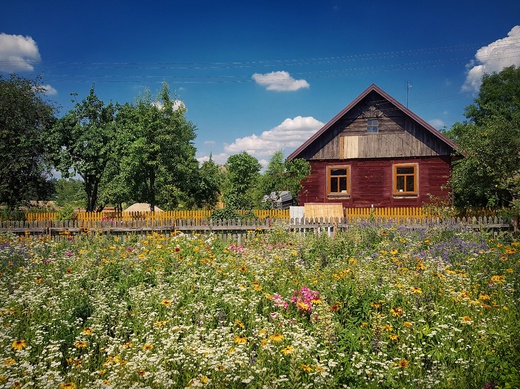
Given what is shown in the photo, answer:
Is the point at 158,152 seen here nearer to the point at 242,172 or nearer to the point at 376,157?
the point at 242,172

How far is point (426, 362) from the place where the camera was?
4.05 meters

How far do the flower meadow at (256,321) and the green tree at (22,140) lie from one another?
21125mm

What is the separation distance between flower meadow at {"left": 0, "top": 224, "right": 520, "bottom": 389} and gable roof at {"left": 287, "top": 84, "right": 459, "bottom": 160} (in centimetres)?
1405

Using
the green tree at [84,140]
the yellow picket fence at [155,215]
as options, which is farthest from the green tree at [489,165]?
the green tree at [84,140]

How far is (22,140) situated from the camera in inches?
984

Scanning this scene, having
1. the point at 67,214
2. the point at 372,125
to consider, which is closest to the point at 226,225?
the point at 372,125

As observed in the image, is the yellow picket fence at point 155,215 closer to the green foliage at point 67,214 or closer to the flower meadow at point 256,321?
the green foliage at point 67,214

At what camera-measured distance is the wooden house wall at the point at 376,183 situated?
21.3 m

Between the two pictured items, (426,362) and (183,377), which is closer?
(183,377)

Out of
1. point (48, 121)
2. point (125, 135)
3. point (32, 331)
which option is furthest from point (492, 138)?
point (48, 121)

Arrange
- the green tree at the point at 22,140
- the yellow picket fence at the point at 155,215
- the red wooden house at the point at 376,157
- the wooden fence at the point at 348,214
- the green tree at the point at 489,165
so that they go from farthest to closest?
the green tree at the point at 22,140
the red wooden house at the point at 376,157
the yellow picket fence at the point at 155,215
the wooden fence at the point at 348,214
the green tree at the point at 489,165

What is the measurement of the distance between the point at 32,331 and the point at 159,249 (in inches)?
129

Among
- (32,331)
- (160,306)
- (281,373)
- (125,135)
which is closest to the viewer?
(281,373)

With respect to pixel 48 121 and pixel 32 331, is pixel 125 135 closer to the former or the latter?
pixel 48 121
